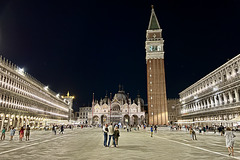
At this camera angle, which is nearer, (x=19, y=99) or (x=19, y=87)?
(x=19, y=99)

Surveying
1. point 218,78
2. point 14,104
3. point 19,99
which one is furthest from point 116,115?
point 14,104

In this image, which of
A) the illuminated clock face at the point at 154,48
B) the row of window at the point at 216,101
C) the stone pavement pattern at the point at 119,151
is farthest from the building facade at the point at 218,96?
the illuminated clock face at the point at 154,48

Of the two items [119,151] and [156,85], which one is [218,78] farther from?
[119,151]

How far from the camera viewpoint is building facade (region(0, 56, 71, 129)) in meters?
37.2

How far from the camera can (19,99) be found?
44.6 metres

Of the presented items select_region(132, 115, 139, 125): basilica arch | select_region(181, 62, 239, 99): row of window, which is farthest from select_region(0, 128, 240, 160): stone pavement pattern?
select_region(132, 115, 139, 125): basilica arch

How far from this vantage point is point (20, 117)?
1750 inches

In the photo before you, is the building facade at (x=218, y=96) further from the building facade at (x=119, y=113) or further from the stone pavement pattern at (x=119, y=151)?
the building facade at (x=119, y=113)

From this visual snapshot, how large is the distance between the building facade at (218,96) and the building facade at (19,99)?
3865cm

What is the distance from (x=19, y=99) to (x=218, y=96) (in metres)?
47.9

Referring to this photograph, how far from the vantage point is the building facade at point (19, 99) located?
37.2m

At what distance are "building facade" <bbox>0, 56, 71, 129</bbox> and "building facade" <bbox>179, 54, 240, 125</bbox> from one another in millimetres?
38647

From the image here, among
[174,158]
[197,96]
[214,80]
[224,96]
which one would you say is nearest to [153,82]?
[197,96]

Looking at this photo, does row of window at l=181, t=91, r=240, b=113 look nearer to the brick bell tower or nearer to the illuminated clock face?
the brick bell tower
